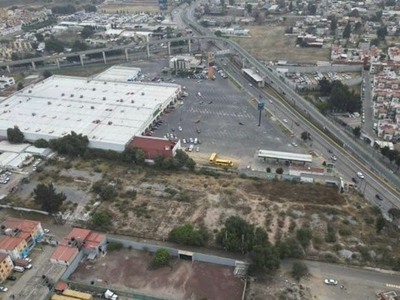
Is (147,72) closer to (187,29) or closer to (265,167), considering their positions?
(187,29)

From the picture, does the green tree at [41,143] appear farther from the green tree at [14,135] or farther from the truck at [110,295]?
the truck at [110,295]

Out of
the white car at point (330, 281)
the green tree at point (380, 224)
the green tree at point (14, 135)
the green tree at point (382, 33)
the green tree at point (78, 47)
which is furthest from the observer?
the green tree at point (382, 33)

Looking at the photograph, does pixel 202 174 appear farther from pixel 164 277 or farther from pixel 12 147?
pixel 12 147

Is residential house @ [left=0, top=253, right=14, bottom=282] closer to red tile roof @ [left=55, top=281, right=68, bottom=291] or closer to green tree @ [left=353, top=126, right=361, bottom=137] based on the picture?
red tile roof @ [left=55, top=281, right=68, bottom=291]

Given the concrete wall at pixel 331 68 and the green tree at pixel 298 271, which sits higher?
the concrete wall at pixel 331 68

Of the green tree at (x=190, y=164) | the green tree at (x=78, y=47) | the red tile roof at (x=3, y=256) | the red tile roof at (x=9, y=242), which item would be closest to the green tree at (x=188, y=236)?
the green tree at (x=190, y=164)

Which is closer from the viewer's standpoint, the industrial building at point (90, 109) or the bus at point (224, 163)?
the bus at point (224, 163)

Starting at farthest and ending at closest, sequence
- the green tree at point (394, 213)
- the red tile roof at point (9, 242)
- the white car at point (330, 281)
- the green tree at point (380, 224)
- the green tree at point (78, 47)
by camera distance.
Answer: the green tree at point (78, 47)
the green tree at point (394, 213)
the green tree at point (380, 224)
the red tile roof at point (9, 242)
the white car at point (330, 281)

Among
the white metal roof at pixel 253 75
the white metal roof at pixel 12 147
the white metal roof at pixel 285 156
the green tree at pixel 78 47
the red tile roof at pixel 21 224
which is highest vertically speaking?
the green tree at pixel 78 47
